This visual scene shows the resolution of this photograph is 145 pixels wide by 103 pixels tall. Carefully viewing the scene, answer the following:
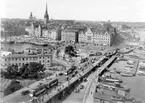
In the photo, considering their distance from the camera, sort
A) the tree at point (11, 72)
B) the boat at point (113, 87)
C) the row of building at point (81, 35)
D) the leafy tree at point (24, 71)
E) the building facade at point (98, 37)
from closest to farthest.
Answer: the boat at point (113, 87) < the tree at point (11, 72) < the leafy tree at point (24, 71) < the building facade at point (98, 37) < the row of building at point (81, 35)

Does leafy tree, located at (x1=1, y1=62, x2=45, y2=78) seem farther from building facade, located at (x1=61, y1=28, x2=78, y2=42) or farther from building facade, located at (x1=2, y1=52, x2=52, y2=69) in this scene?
building facade, located at (x1=61, y1=28, x2=78, y2=42)

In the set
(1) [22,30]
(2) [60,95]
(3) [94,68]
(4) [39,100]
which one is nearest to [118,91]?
(2) [60,95]

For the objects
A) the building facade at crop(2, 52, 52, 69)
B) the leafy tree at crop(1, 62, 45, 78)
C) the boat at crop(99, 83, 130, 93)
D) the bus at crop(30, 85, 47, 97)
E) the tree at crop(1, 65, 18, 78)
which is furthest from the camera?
the building facade at crop(2, 52, 52, 69)

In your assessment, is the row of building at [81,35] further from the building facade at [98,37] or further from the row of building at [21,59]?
the row of building at [21,59]

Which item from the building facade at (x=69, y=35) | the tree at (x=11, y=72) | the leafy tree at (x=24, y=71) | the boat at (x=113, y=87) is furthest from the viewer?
the building facade at (x=69, y=35)

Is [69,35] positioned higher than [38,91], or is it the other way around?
[69,35]

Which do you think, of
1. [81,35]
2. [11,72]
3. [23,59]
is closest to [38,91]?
[11,72]

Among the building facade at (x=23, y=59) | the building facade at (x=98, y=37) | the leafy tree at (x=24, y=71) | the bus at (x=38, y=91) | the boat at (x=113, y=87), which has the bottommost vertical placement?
the boat at (x=113, y=87)

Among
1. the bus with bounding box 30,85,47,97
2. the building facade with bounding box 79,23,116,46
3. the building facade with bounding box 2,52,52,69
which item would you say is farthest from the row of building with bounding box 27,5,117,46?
the bus with bounding box 30,85,47,97

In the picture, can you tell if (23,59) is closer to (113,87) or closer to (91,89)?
(91,89)

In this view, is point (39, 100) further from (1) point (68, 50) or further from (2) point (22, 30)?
(2) point (22, 30)

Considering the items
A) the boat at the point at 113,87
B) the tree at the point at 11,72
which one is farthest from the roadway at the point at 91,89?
the tree at the point at 11,72
